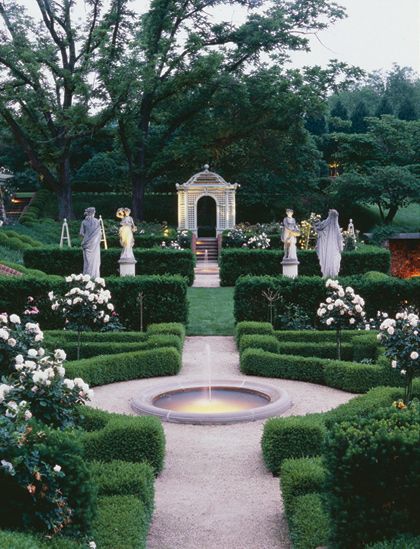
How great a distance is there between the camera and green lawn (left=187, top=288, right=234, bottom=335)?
16.7 m

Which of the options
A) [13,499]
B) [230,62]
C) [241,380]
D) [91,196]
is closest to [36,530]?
[13,499]

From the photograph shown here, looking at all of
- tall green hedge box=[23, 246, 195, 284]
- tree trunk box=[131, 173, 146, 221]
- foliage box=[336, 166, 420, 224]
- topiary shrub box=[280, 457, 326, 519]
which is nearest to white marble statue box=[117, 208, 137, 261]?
tall green hedge box=[23, 246, 195, 284]

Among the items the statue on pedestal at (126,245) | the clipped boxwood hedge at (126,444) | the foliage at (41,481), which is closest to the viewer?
the foliage at (41,481)

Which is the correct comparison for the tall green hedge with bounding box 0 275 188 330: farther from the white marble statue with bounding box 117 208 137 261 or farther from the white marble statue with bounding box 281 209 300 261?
the white marble statue with bounding box 281 209 300 261

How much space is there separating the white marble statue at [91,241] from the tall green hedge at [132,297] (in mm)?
2196

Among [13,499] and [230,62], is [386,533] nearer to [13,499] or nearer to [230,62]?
[13,499]

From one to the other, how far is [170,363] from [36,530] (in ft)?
24.6

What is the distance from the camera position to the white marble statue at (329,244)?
18.6 m

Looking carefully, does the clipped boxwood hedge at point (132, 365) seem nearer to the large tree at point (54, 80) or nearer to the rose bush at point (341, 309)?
the rose bush at point (341, 309)

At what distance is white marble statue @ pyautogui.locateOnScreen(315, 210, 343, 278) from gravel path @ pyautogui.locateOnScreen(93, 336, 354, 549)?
7747 millimetres

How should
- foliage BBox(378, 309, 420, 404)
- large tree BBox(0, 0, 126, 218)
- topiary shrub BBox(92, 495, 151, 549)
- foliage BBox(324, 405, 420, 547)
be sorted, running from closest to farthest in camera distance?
foliage BBox(324, 405, 420, 547), topiary shrub BBox(92, 495, 151, 549), foliage BBox(378, 309, 420, 404), large tree BBox(0, 0, 126, 218)

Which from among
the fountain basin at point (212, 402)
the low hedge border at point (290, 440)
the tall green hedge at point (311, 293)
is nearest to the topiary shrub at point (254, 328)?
the tall green hedge at point (311, 293)

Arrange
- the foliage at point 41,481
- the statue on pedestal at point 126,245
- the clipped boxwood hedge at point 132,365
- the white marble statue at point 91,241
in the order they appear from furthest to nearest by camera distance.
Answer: the statue on pedestal at point 126,245
the white marble statue at point 91,241
the clipped boxwood hedge at point 132,365
the foliage at point 41,481

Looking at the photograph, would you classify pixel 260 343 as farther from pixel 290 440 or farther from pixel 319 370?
pixel 290 440
